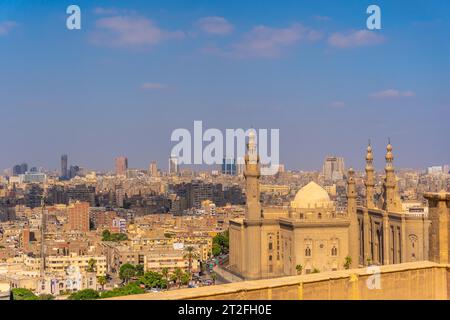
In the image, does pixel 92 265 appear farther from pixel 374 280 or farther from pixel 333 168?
pixel 374 280

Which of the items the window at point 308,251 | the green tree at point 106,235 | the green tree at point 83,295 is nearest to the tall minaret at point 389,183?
the window at point 308,251

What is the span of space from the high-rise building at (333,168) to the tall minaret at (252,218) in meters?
4.27

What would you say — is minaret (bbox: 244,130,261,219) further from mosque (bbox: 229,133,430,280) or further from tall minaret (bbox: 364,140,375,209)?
tall minaret (bbox: 364,140,375,209)

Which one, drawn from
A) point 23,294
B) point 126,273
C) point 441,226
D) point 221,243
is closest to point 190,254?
point 126,273

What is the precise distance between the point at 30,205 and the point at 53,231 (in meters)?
5.78

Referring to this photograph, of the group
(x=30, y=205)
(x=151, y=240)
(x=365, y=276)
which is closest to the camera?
(x=365, y=276)

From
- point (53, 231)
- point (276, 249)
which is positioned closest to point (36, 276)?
point (276, 249)

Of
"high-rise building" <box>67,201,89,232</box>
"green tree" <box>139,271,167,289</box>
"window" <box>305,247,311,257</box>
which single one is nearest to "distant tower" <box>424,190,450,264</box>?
"window" <box>305,247,311,257</box>

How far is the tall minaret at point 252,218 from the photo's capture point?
482 inches
